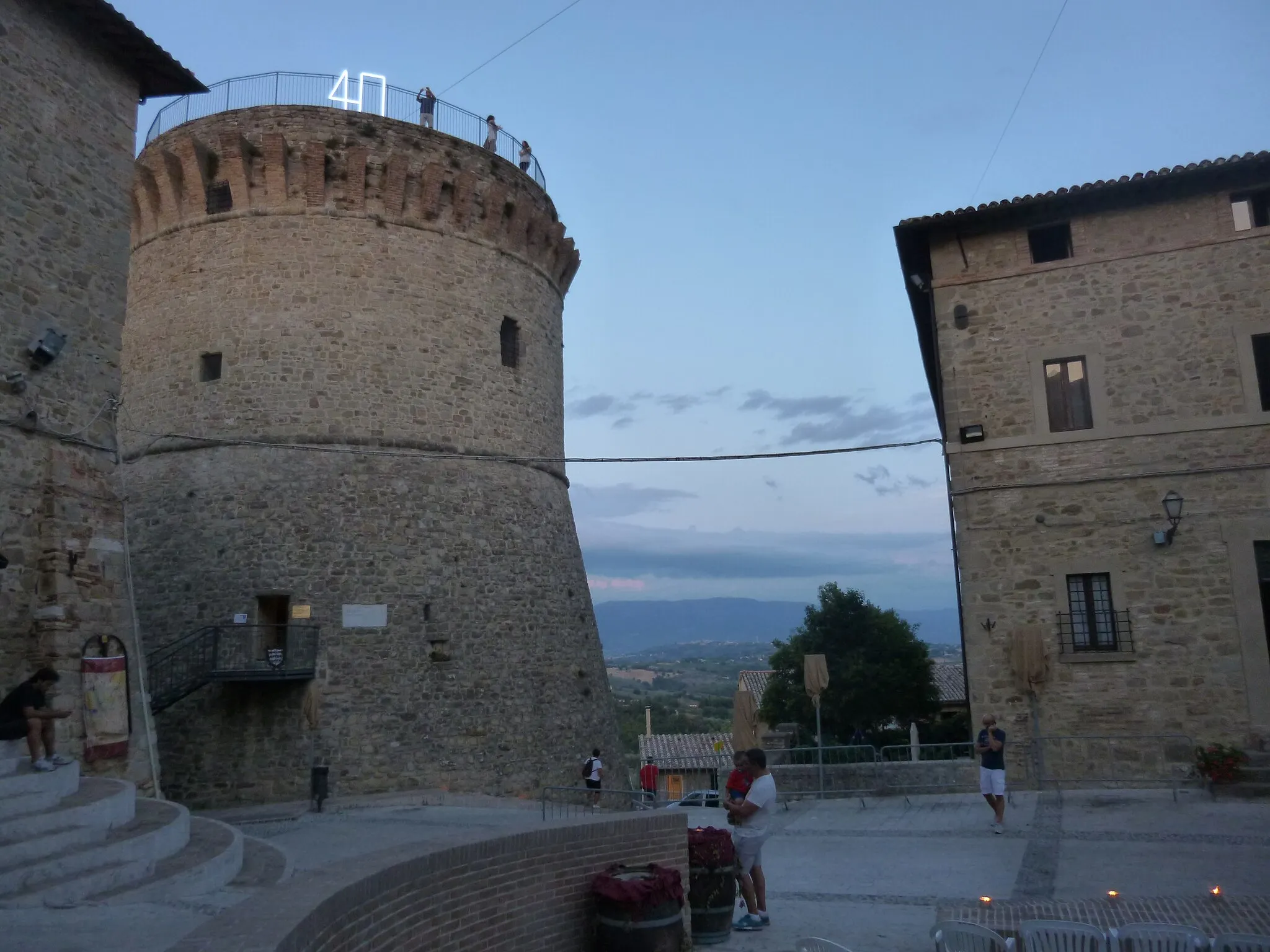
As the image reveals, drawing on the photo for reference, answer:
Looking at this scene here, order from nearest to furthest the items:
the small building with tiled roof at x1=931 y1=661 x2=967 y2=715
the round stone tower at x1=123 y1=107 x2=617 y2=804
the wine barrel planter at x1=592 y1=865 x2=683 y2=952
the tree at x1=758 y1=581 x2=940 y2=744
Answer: the wine barrel planter at x1=592 y1=865 x2=683 y2=952 < the round stone tower at x1=123 y1=107 x2=617 y2=804 < the tree at x1=758 y1=581 x2=940 y2=744 < the small building with tiled roof at x1=931 y1=661 x2=967 y2=715

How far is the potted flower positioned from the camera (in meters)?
11.9

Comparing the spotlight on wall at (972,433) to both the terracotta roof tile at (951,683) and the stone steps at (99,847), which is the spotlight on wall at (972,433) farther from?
the terracotta roof tile at (951,683)

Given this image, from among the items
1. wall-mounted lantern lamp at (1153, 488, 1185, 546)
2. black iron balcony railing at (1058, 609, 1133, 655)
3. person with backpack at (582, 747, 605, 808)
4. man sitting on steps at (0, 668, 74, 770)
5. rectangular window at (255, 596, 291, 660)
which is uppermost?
wall-mounted lantern lamp at (1153, 488, 1185, 546)

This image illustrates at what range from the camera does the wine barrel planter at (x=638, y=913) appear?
23.2ft

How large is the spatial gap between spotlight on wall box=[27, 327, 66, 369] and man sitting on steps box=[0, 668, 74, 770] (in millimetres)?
3821

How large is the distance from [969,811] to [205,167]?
1701 centimetres

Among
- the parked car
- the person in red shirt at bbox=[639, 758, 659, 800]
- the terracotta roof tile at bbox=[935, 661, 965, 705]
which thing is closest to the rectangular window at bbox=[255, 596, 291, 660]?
the person in red shirt at bbox=[639, 758, 659, 800]

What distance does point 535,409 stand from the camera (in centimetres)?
2009

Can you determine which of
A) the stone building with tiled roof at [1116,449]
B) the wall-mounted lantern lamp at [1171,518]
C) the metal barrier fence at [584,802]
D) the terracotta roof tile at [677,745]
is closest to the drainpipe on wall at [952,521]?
the stone building with tiled roof at [1116,449]

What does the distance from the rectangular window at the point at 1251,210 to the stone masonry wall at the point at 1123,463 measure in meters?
0.14

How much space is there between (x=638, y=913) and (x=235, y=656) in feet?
36.1

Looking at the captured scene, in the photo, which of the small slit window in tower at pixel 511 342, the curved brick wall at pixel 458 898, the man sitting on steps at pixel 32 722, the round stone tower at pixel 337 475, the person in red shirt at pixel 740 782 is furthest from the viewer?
the small slit window in tower at pixel 511 342

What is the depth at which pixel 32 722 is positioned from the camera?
8.34m

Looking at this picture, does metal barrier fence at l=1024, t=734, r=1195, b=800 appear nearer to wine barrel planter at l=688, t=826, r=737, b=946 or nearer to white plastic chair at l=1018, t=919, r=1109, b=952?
wine barrel planter at l=688, t=826, r=737, b=946
